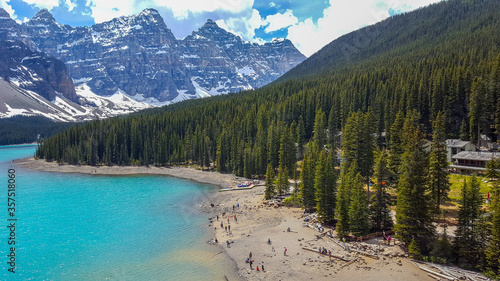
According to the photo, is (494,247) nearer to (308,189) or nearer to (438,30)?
(308,189)

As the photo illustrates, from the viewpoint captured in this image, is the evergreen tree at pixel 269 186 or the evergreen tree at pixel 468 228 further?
the evergreen tree at pixel 269 186

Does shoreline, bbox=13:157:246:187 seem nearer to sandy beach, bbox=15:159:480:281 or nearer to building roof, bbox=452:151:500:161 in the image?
sandy beach, bbox=15:159:480:281

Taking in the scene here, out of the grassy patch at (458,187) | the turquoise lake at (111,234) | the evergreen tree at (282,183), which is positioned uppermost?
the grassy patch at (458,187)

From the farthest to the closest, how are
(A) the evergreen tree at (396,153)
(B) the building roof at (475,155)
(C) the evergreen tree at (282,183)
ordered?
(C) the evergreen tree at (282,183) → (B) the building roof at (475,155) → (A) the evergreen tree at (396,153)

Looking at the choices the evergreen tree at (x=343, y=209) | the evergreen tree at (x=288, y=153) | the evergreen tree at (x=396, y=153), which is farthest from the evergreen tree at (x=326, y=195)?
the evergreen tree at (x=288, y=153)

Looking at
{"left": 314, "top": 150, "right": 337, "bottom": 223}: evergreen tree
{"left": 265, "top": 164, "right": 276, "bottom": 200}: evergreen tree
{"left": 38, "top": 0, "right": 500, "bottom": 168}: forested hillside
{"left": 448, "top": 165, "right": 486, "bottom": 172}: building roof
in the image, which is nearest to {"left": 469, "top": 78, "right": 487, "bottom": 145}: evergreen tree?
{"left": 38, "top": 0, "right": 500, "bottom": 168}: forested hillside

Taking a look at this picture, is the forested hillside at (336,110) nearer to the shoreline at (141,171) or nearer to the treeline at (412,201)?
the shoreline at (141,171)

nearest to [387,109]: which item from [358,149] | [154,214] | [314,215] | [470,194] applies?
[358,149]
